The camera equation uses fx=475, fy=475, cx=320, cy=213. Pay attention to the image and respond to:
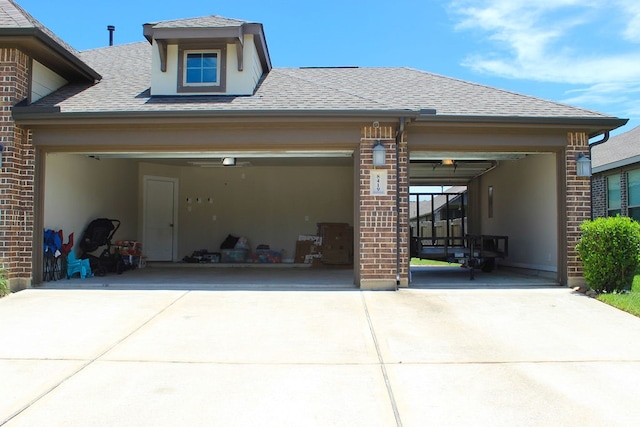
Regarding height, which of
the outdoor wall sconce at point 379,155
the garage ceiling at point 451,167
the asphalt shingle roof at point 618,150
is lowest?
the outdoor wall sconce at point 379,155

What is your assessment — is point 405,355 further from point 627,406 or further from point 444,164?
point 444,164

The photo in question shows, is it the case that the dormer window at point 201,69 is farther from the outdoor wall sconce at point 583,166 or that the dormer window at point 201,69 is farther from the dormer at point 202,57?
the outdoor wall sconce at point 583,166

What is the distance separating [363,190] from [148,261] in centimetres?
785

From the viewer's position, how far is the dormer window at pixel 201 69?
9836mm

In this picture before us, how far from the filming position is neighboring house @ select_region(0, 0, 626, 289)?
26.8ft

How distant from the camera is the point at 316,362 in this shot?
458 cm

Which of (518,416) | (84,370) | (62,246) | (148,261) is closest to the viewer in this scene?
(518,416)

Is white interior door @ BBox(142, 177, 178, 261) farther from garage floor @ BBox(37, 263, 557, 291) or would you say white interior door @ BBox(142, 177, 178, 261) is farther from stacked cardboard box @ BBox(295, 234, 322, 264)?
stacked cardboard box @ BBox(295, 234, 322, 264)

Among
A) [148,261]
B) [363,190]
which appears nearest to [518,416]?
[363,190]

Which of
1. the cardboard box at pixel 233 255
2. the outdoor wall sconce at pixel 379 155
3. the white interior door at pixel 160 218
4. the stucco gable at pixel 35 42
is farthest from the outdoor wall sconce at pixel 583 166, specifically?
the white interior door at pixel 160 218

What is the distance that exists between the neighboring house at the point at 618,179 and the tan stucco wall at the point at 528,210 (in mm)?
3502

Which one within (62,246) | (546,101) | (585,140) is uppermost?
(546,101)

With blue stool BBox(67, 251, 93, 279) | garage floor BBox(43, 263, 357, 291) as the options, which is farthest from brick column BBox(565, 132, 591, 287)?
blue stool BBox(67, 251, 93, 279)

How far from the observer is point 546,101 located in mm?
9609
